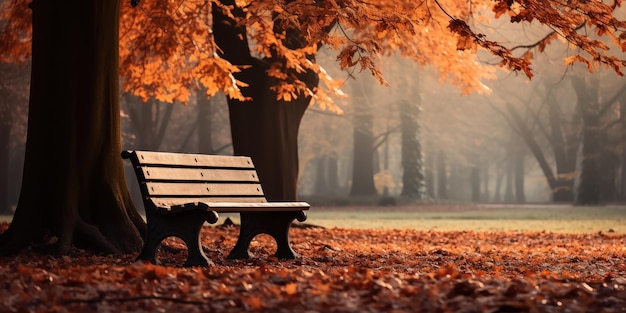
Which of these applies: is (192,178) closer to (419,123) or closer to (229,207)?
(229,207)

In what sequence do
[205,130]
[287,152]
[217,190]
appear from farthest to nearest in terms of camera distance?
[205,130] → [287,152] → [217,190]

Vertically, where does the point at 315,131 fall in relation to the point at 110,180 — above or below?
above

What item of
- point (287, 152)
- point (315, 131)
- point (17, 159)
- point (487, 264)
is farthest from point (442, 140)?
point (487, 264)

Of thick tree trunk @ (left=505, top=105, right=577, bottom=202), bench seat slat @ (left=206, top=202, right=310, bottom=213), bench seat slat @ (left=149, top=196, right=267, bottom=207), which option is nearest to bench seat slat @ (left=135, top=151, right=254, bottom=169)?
bench seat slat @ (left=149, top=196, right=267, bottom=207)

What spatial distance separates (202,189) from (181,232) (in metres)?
0.85

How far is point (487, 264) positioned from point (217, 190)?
2.89 m

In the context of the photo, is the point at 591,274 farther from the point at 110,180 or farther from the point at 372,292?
the point at 110,180

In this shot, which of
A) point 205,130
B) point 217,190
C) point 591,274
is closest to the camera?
point 591,274

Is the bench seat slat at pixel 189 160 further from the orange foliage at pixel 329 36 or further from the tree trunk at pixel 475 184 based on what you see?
the tree trunk at pixel 475 184

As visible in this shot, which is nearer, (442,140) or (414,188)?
(414,188)

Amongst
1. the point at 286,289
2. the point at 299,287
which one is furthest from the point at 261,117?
the point at 286,289

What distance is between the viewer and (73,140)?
9672mm

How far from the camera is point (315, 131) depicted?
145 feet

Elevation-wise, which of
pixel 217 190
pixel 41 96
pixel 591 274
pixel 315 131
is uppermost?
pixel 315 131
